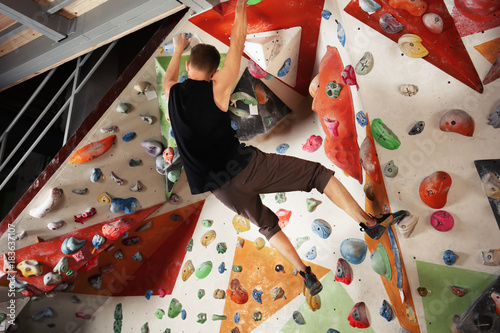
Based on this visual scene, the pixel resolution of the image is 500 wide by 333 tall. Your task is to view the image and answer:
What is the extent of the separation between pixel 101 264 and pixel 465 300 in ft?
9.16

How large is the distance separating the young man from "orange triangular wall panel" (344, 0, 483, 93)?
2.20ft

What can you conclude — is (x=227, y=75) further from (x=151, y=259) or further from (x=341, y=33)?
(x=151, y=259)

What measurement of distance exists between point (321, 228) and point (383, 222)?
680 mm

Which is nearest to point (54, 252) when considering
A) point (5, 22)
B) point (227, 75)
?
point (5, 22)

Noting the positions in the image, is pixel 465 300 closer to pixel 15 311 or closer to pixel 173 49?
pixel 173 49

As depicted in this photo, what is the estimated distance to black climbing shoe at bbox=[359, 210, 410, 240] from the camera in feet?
6.16

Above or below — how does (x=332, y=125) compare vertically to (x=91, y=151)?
above

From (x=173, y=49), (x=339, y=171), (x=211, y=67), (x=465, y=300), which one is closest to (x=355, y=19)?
(x=211, y=67)

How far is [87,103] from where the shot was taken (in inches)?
146

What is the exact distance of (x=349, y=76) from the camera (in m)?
2.14

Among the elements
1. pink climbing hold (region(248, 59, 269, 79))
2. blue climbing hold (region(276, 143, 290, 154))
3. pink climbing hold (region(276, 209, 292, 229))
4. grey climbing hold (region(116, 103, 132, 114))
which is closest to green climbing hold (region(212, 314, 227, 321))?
pink climbing hold (region(276, 209, 292, 229))

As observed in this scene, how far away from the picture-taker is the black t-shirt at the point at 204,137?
6.19 ft

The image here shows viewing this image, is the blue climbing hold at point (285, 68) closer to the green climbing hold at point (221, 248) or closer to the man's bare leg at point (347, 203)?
the man's bare leg at point (347, 203)

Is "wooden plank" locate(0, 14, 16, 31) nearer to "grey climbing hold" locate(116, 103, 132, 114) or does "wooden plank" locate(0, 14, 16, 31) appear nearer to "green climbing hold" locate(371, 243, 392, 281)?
"grey climbing hold" locate(116, 103, 132, 114)
